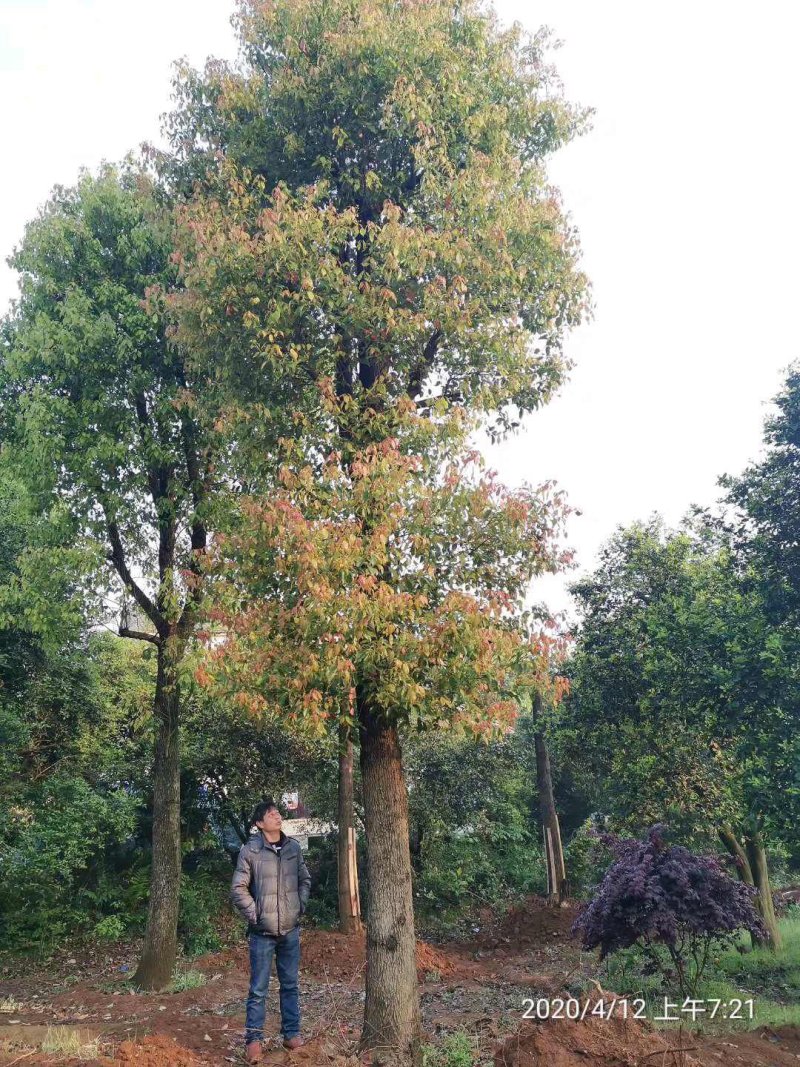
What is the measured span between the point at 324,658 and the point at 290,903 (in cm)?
193

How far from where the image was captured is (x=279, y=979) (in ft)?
19.1

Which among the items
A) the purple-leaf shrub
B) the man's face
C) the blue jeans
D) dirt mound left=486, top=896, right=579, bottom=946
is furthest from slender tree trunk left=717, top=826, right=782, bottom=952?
the man's face

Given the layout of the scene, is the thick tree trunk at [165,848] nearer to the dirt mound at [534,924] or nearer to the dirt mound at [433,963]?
the dirt mound at [433,963]

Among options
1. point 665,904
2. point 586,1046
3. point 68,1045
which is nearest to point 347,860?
point 665,904

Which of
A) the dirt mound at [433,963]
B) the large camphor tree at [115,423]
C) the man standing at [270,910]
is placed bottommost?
the dirt mound at [433,963]

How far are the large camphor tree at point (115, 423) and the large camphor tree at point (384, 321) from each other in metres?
2.23

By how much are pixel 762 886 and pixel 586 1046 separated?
883cm

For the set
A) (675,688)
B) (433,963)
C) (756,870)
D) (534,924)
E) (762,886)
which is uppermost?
(675,688)

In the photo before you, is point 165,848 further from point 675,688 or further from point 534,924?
point 534,924

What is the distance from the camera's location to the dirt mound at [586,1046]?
4996 millimetres

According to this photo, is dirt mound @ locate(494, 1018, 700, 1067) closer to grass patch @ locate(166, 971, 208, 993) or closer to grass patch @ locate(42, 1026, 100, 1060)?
grass patch @ locate(42, 1026, 100, 1060)

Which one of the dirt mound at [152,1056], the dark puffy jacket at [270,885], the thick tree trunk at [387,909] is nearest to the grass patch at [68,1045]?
the dirt mound at [152,1056]

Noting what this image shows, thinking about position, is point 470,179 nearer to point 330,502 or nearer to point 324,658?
point 330,502

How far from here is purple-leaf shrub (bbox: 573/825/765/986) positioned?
24.8 ft
